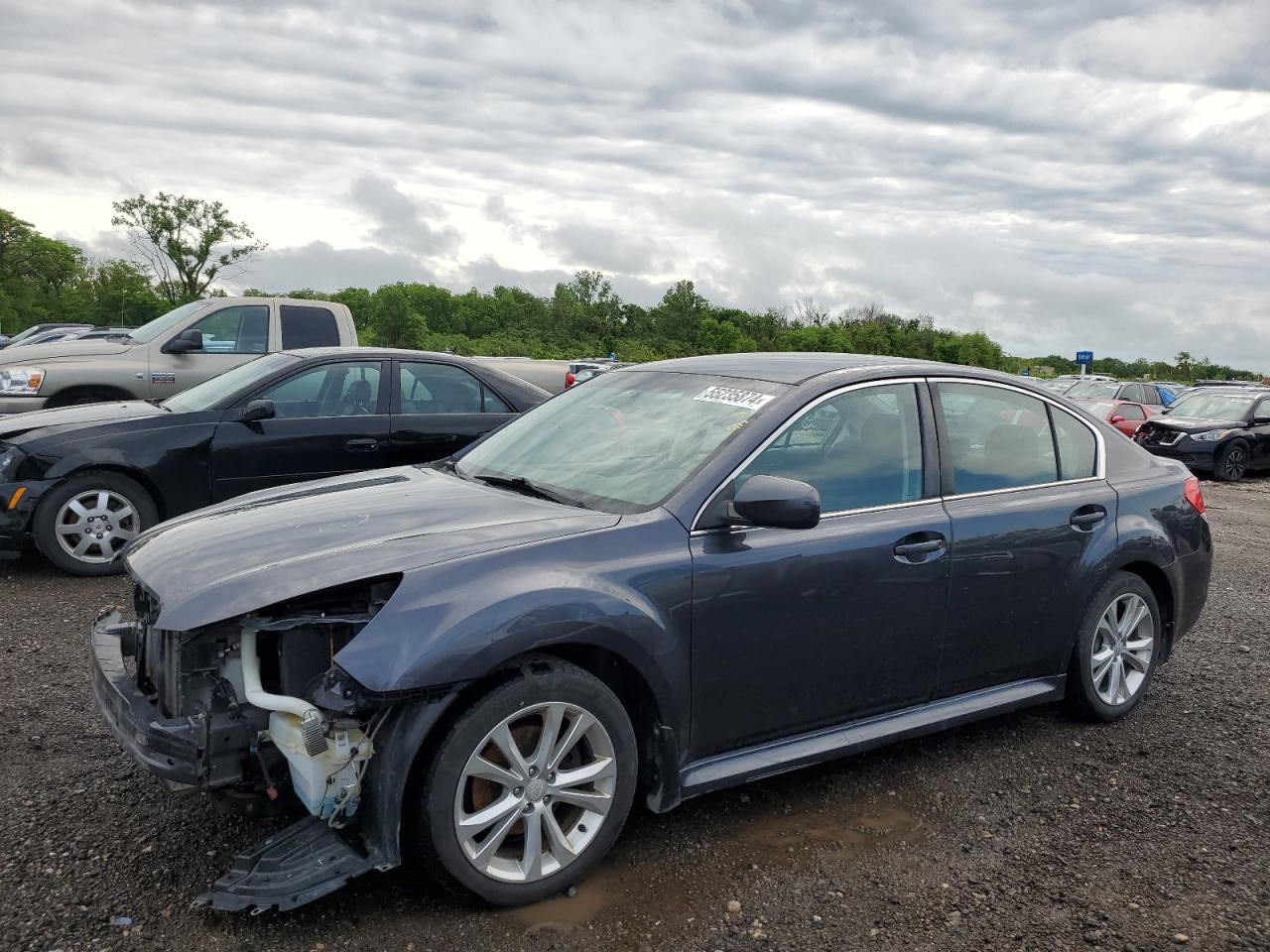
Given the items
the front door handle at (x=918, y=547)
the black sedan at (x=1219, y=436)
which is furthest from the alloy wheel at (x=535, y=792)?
the black sedan at (x=1219, y=436)

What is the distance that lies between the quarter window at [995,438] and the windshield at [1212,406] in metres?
14.7

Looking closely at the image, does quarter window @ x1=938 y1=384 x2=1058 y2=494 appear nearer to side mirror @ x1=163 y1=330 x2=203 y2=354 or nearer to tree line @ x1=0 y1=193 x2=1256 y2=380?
side mirror @ x1=163 y1=330 x2=203 y2=354

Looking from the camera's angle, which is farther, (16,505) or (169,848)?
(16,505)

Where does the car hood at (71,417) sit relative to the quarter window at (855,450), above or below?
below

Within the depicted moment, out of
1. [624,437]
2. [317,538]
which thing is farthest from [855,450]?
[317,538]

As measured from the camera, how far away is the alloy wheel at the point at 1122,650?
455 centimetres

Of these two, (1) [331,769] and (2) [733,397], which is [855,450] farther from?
(1) [331,769]

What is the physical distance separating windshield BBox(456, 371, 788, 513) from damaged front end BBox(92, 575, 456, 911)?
98 centimetres

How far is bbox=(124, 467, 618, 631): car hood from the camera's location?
2.94 metres

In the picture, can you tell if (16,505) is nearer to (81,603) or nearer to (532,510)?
(81,603)

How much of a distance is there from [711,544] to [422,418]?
4803mm

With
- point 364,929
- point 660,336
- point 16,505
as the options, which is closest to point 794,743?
point 364,929

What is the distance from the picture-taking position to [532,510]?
348cm

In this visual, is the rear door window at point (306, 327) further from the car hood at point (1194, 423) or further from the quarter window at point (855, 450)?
the car hood at point (1194, 423)
